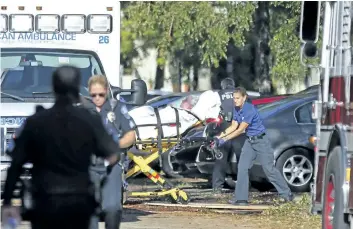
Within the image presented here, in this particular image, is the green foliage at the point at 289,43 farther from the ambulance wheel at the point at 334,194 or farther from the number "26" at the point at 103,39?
the ambulance wheel at the point at 334,194

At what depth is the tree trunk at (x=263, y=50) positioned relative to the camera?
33469 mm

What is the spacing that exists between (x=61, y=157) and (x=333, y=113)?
12.2 feet

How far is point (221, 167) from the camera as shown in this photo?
16547 mm

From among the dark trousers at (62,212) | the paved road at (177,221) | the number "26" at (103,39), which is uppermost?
the number "26" at (103,39)

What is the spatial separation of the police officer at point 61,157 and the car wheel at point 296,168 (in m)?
9.33

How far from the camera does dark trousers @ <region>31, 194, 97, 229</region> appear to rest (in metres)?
7.02

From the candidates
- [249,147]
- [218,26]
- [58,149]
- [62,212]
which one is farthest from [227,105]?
[218,26]

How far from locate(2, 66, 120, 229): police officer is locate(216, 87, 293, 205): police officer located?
25.3ft

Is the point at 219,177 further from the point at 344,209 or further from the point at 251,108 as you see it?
the point at 344,209

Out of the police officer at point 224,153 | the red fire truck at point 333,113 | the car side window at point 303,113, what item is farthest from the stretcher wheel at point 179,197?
the red fire truck at point 333,113

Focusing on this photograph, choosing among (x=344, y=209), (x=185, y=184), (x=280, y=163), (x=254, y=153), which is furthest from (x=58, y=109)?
(x=185, y=184)

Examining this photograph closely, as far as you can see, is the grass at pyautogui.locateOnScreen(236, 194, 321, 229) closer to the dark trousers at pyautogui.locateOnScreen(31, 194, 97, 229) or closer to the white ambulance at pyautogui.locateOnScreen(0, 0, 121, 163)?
the white ambulance at pyautogui.locateOnScreen(0, 0, 121, 163)

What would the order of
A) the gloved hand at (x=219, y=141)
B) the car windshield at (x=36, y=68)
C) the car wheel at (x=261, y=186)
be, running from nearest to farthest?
1. the car windshield at (x=36, y=68)
2. the gloved hand at (x=219, y=141)
3. the car wheel at (x=261, y=186)

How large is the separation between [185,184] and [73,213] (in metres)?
11.5
